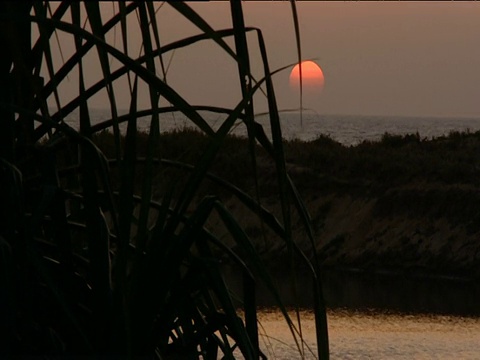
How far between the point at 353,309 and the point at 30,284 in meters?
11.0

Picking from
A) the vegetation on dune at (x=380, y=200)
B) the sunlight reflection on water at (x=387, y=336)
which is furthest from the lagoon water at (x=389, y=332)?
the vegetation on dune at (x=380, y=200)

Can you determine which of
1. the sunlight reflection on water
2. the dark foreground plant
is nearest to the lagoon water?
the sunlight reflection on water

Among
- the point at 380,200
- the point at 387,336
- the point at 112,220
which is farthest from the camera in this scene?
the point at 380,200

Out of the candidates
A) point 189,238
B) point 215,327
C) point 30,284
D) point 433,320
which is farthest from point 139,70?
point 433,320

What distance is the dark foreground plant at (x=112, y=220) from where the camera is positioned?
4.90ft

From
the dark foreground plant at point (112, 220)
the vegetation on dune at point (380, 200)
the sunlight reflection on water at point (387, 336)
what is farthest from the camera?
the vegetation on dune at point (380, 200)

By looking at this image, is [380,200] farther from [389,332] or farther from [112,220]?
[112,220]

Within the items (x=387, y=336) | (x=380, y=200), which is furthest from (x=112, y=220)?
(x=380, y=200)

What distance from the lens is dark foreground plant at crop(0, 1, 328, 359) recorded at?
1493 mm

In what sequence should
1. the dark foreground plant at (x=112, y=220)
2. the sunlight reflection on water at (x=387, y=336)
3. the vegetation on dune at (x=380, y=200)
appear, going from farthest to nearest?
the vegetation on dune at (x=380, y=200) → the sunlight reflection on water at (x=387, y=336) → the dark foreground plant at (x=112, y=220)

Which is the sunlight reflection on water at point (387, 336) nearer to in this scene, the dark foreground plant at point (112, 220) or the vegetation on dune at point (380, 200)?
the vegetation on dune at point (380, 200)

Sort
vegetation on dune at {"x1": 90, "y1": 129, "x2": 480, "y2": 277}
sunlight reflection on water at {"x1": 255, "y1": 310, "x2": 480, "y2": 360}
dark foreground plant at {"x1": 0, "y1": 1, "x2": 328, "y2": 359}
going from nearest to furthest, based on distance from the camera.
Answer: dark foreground plant at {"x1": 0, "y1": 1, "x2": 328, "y2": 359} → sunlight reflection on water at {"x1": 255, "y1": 310, "x2": 480, "y2": 360} → vegetation on dune at {"x1": 90, "y1": 129, "x2": 480, "y2": 277}

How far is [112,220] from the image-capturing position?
4.86 feet

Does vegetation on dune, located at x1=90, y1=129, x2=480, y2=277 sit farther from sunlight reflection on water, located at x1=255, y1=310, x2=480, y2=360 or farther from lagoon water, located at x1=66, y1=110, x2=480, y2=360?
sunlight reflection on water, located at x1=255, y1=310, x2=480, y2=360
